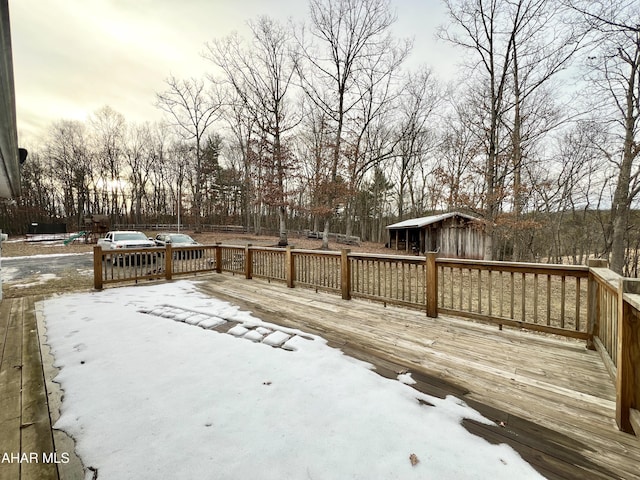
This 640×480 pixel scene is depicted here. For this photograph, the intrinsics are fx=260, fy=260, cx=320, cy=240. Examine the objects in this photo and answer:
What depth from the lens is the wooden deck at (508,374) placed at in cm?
154

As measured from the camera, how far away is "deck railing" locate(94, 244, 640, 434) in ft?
5.53

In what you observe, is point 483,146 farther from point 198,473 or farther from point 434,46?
point 198,473

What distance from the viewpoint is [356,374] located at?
233cm

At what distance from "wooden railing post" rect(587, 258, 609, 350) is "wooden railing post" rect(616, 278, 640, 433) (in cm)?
139

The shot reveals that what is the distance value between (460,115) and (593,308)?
520 inches

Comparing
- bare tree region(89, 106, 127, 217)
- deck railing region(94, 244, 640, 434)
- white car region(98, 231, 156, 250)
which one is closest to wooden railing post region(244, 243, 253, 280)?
deck railing region(94, 244, 640, 434)

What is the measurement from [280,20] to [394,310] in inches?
596

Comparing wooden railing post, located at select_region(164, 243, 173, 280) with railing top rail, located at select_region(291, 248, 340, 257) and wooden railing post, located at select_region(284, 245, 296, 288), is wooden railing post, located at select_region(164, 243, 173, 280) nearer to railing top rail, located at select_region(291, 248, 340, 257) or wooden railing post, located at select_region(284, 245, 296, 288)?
wooden railing post, located at select_region(284, 245, 296, 288)

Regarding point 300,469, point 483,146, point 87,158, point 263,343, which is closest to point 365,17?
point 483,146

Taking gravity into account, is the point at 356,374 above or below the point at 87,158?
below

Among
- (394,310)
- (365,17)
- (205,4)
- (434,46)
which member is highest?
(365,17)

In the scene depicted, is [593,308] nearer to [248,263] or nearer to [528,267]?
[528,267]

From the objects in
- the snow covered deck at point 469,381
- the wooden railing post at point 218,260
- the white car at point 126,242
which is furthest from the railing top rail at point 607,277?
the white car at point 126,242

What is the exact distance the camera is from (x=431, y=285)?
3.88m
